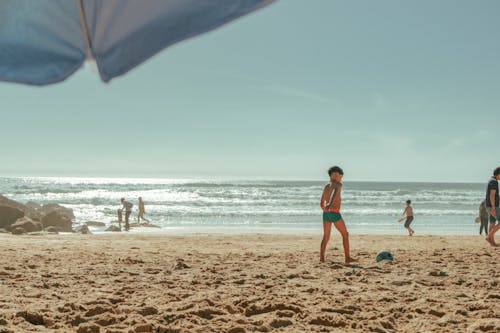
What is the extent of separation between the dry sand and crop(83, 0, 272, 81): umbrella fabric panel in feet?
9.67

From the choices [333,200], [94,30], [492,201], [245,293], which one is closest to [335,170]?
[333,200]

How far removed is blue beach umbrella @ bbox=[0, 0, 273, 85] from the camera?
5.23 ft

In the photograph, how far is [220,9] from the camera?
1.56 m

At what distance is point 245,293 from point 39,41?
4211 mm

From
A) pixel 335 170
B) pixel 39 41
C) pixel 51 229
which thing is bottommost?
pixel 51 229

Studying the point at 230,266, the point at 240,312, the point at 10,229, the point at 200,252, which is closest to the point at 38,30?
the point at 240,312

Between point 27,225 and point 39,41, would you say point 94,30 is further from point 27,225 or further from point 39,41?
point 27,225

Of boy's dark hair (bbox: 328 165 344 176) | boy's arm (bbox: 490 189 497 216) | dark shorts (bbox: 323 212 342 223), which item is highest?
boy's dark hair (bbox: 328 165 344 176)

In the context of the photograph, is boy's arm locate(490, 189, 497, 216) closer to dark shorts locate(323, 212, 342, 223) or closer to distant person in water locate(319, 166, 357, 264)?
distant person in water locate(319, 166, 357, 264)

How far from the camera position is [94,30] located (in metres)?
1.71

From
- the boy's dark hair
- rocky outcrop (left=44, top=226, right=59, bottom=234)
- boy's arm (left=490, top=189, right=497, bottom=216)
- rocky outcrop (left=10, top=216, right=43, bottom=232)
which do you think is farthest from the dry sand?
rocky outcrop (left=44, top=226, right=59, bottom=234)

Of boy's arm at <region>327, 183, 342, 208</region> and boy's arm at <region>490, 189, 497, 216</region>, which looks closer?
boy's arm at <region>327, 183, 342, 208</region>

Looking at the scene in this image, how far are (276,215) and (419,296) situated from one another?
24105 millimetres

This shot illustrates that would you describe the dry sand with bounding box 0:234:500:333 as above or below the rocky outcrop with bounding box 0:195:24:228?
above
